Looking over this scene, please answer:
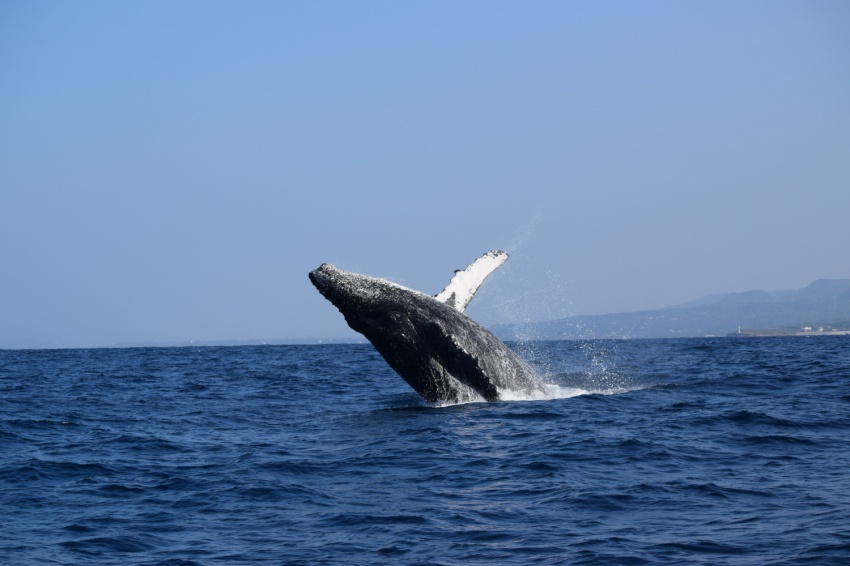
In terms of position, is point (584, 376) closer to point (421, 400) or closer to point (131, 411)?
point (421, 400)

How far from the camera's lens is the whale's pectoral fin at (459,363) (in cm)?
1119

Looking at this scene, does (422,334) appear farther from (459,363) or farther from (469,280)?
(469,280)

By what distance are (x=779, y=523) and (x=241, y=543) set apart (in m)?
3.66

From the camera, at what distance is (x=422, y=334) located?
36.6 ft

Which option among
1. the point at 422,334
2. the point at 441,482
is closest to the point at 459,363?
the point at 422,334

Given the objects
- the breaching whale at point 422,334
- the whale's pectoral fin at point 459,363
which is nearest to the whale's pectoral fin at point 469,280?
the breaching whale at point 422,334

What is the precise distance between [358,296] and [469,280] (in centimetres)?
208

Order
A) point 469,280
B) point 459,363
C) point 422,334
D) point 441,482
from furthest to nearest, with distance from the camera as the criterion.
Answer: point 469,280 → point 459,363 → point 422,334 → point 441,482

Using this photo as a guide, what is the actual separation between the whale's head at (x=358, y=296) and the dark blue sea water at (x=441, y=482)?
133 centimetres

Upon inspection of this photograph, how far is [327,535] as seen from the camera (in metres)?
6.39

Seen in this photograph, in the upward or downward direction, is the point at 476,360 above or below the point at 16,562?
above

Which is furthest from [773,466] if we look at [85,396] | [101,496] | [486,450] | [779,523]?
[85,396]

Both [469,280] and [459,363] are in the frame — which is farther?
[469,280]

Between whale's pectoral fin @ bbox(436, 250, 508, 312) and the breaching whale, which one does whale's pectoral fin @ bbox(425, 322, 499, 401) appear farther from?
whale's pectoral fin @ bbox(436, 250, 508, 312)
